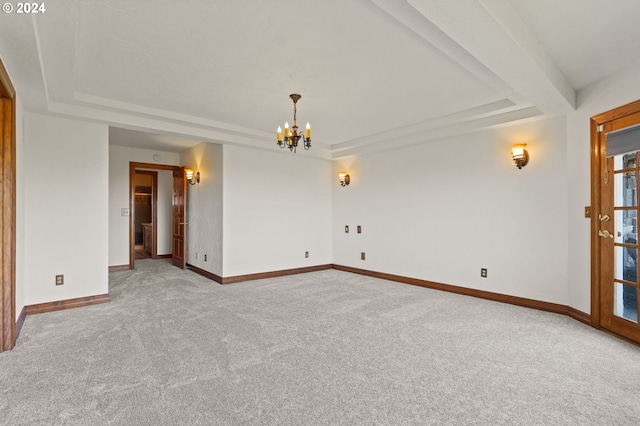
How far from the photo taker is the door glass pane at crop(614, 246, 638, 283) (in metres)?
2.80

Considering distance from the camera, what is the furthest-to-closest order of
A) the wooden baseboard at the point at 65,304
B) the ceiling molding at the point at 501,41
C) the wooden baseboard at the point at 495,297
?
the wooden baseboard at the point at 65,304 → the wooden baseboard at the point at 495,297 → the ceiling molding at the point at 501,41

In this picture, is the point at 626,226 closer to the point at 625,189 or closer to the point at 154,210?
the point at 625,189

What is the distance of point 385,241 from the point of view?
572 centimetres

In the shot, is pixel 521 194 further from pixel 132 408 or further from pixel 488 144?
pixel 132 408

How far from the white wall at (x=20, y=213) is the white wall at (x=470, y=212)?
4.91m

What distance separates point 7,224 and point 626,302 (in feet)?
18.1

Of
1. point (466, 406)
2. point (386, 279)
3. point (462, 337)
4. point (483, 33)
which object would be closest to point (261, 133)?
point (386, 279)

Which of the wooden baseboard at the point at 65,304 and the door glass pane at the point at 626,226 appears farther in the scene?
the wooden baseboard at the point at 65,304

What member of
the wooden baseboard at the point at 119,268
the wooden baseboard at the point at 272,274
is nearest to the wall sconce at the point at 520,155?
the wooden baseboard at the point at 272,274

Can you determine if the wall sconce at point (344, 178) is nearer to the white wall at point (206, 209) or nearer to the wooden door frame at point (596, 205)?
the white wall at point (206, 209)

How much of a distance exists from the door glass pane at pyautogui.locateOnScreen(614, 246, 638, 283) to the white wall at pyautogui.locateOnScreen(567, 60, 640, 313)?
0.32 meters

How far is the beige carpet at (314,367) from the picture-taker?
5.97ft

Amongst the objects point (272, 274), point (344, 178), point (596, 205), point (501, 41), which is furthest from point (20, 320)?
point (596, 205)

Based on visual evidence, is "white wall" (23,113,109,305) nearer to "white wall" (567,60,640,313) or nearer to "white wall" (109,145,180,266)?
"white wall" (109,145,180,266)
